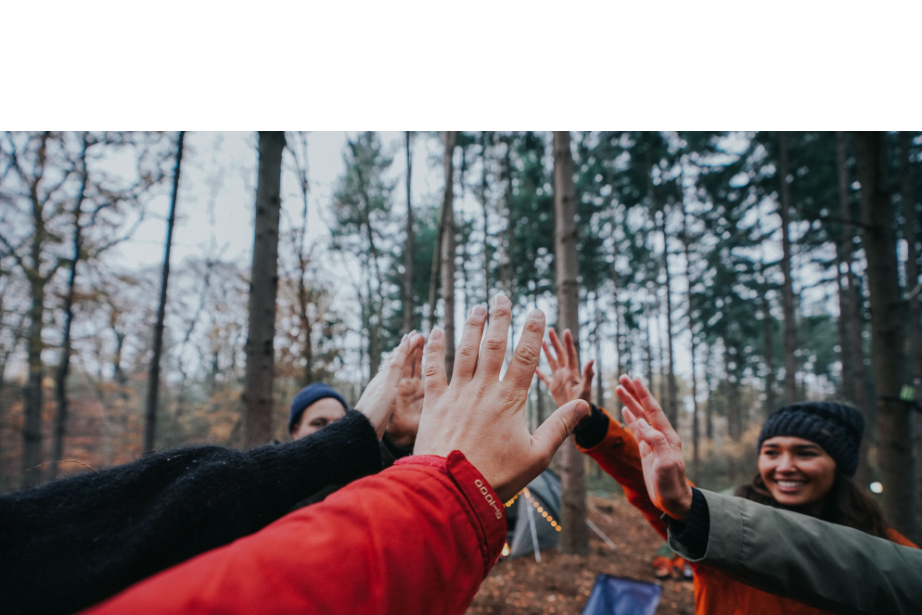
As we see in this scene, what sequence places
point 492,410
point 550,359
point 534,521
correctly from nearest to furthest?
1. point 492,410
2. point 550,359
3. point 534,521

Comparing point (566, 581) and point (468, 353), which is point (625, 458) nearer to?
point (468, 353)

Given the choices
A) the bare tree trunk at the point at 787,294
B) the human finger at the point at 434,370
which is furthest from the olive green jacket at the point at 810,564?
the bare tree trunk at the point at 787,294

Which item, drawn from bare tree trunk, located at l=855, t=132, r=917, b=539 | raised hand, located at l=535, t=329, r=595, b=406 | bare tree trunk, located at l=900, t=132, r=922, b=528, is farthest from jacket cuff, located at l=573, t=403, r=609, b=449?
bare tree trunk, located at l=900, t=132, r=922, b=528

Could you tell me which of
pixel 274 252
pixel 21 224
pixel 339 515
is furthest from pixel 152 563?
pixel 21 224

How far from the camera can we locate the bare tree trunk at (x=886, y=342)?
315 centimetres

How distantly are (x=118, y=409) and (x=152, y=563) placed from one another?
60.4ft

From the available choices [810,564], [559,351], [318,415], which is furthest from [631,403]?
[318,415]

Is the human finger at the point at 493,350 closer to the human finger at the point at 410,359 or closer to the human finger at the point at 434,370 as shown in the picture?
the human finger at the point at 434,370

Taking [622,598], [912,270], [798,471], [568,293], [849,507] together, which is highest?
[912,270]

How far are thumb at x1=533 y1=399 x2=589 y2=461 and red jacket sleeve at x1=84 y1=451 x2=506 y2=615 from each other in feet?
0.75

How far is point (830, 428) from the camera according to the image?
2.08 meters

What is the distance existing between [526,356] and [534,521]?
23.4ft

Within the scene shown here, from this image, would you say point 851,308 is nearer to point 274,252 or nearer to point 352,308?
point 274,252

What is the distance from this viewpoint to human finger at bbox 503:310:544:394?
918 millimetres
